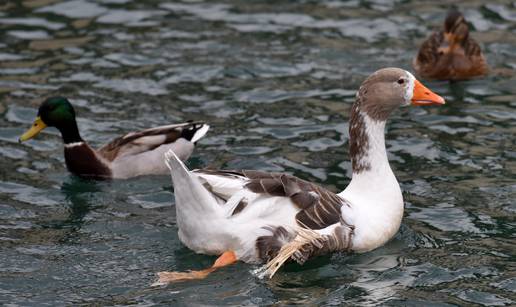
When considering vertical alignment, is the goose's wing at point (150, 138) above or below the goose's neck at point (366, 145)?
below

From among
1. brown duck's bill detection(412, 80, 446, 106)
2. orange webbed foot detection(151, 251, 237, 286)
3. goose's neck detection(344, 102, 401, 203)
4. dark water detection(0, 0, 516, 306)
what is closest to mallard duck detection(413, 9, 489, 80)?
dark water detection(0, 0, 516, 306)

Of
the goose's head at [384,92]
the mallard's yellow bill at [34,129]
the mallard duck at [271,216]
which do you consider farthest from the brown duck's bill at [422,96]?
the mallard's yellow bill at [34,129]

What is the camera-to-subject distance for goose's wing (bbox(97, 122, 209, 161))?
10547 millimetres

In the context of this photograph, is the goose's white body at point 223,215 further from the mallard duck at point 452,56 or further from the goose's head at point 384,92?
the mallard duck at point 452,56

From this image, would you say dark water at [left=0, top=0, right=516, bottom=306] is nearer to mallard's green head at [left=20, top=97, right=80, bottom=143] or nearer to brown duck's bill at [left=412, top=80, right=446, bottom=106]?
mallard's green head at [left=20, top=97, right=80, bottom=143]

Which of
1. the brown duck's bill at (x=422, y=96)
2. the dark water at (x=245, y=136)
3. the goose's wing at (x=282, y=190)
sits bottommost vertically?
the dark water at (x=245, y=136)

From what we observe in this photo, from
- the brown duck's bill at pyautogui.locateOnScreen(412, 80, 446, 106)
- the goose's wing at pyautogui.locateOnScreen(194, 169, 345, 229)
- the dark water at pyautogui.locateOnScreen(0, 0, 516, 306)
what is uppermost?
the brown duck's bill at pyautogui.locateOnScreen(412, 80, 446, 106)

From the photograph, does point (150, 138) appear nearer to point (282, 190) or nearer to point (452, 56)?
point (282, 190)

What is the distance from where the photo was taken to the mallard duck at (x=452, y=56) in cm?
1263

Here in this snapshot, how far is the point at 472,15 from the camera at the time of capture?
48.1 ft

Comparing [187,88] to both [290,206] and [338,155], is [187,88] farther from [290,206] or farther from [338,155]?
[290,206]

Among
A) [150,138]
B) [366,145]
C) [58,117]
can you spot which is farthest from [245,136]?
[366,145]

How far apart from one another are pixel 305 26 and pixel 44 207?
587 cm

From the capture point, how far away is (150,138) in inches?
418
